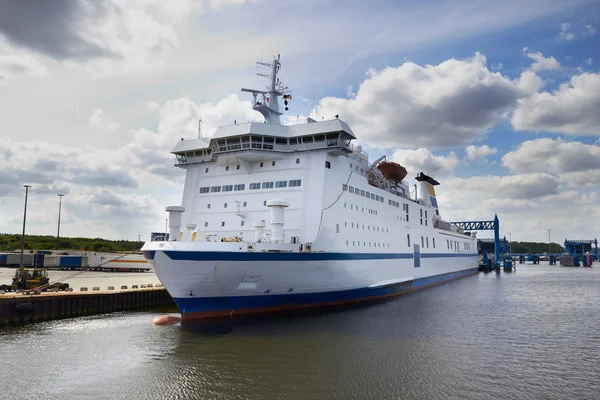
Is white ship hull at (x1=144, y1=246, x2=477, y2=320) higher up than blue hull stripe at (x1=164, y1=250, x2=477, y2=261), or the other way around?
blue hull stripe at (x1=164, y1=250, x2=477, y2=261)

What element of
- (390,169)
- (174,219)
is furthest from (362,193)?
(174,219)

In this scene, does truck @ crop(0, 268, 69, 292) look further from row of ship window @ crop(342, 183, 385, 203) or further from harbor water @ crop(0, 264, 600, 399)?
row of ship window @ crop(342, 183, 385, 203)

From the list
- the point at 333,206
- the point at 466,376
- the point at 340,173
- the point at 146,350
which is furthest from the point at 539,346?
the point at 146,350

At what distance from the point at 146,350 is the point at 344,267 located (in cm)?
1239

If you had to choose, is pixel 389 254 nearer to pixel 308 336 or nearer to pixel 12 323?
pixel 308 336

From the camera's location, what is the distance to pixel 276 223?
20.4 m

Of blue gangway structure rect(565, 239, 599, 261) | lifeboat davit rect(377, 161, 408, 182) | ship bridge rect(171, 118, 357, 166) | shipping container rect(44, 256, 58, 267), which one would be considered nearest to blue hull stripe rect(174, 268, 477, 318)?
ship bridge rect(171, 118, 357, 166)

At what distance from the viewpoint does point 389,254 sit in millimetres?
30422

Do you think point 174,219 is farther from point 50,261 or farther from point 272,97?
point 50,261

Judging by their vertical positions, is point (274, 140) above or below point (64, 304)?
above

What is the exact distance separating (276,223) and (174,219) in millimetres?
5086

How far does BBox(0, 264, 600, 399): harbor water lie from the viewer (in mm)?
11258

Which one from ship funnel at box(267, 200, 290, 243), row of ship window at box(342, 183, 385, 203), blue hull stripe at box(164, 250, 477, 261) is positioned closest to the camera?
blue hull stripe at box(164, 250, 477, 261)

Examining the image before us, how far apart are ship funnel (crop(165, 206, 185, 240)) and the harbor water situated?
4.47 meters
